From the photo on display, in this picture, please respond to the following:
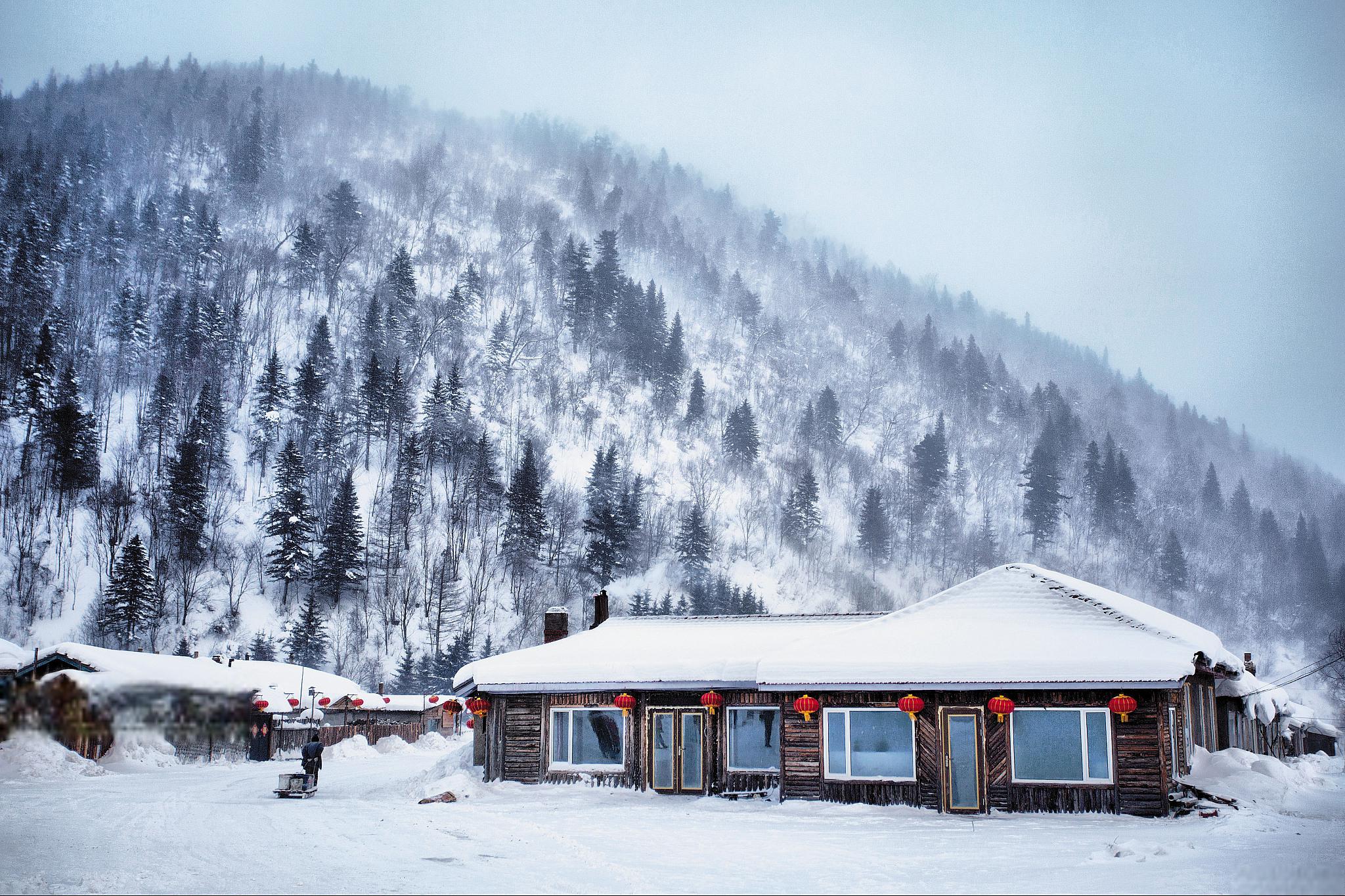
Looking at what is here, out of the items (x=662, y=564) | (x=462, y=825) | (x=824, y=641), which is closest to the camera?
(x=462, y=825)

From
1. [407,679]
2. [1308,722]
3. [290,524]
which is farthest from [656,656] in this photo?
[290,524]

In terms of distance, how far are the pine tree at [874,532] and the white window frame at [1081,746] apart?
97.6 m

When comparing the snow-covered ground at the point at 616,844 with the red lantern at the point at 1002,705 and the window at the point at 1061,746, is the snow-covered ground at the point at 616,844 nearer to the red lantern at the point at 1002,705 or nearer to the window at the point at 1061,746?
the window at the point at 1061,746

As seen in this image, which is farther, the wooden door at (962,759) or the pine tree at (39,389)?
the pine tree at (39,389)

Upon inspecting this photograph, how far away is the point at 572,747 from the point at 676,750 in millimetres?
2967

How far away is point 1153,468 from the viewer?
17025 centimetres

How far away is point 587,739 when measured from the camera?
88.6 ft

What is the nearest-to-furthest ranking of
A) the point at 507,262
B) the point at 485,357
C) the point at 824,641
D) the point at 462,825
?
the point at 462,825 < the point at 824,641 < the point at 485,357 < the point at 507,262

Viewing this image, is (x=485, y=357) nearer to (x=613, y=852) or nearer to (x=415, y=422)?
(x=415, y=422)

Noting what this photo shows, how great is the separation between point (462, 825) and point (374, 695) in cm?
4892

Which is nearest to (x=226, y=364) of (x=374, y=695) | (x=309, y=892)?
(x=374, y=695)

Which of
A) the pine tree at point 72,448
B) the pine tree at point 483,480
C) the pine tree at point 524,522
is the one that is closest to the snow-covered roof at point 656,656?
the pine tree at point 524,522

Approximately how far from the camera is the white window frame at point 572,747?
2659 centimetres

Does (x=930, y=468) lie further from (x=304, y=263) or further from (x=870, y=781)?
(x=870, y=781)
